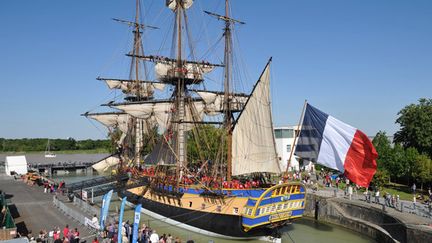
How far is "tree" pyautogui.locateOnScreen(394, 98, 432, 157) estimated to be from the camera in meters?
47.0

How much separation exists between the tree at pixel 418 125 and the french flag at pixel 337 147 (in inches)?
1378

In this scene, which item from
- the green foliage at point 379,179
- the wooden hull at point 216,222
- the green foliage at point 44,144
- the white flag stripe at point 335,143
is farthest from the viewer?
the green foliage at point 44,144

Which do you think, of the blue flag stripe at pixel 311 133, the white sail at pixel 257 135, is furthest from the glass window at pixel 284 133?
the blue flag stripe at pixel 311 133

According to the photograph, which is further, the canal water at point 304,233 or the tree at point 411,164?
the tree at point 411,164

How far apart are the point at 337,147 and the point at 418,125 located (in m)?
37.0

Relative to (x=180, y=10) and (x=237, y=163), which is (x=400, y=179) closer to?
(x=237, y=163)

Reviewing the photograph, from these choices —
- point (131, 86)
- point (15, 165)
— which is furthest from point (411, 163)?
point (15, 165)

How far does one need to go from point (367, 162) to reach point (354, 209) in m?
16.0

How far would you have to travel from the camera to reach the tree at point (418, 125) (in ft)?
154

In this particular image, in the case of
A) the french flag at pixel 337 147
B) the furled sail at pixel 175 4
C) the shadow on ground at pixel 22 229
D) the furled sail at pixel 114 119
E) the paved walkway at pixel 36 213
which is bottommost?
the shadow on ground at pixel 22 229

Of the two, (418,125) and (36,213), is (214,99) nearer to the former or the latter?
(36,213)

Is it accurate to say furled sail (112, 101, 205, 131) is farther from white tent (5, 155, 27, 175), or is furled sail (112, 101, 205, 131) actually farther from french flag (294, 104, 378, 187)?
french flag (294, 104, 378, 187)

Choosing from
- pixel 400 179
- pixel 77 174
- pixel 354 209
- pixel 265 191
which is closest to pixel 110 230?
pixel 265 191

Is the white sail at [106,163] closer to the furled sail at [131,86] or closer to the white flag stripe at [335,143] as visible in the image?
the furled sail at [131,86]
